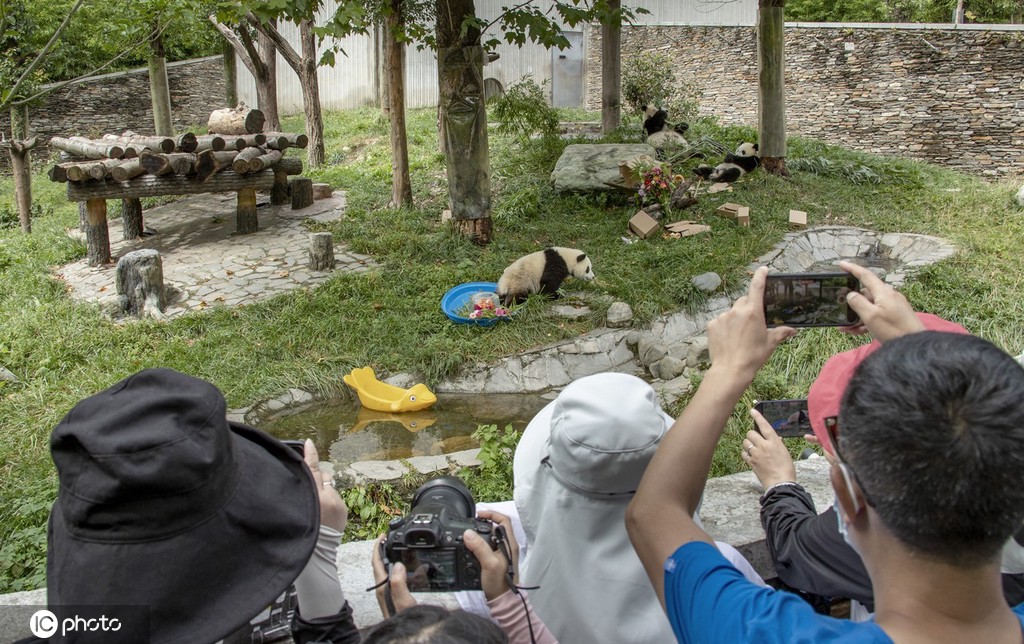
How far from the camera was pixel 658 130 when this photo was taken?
10.2 metres

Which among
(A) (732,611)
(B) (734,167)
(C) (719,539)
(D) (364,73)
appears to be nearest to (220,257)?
(B) (734,167)

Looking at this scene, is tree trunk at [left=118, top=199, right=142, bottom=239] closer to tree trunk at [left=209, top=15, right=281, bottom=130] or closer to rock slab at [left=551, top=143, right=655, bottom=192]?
tree trunk at [left=209, top=15, right=281, bottom=130]

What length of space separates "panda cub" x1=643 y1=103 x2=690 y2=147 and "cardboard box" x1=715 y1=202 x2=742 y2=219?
7.53 feet

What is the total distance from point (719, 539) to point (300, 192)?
26.2 ft

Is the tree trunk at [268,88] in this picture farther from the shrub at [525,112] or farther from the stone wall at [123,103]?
the shrub at [525,112]

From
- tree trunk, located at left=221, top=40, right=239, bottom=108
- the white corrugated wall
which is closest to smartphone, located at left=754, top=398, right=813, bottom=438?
tree trunk, located at left=221, top=40, right=239, bottom=108

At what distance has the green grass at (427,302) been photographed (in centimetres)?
498

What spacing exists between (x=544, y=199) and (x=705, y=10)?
13.6m

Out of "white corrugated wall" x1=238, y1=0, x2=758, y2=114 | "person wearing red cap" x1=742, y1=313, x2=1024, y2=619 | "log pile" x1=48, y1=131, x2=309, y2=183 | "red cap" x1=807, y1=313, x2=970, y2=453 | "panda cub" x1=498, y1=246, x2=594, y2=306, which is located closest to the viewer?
"person wearing red cap" x1=742, y1=313, x2=1024, y2=619

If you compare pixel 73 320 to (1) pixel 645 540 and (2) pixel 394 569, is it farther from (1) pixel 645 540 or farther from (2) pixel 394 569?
(1) pixel 645 540

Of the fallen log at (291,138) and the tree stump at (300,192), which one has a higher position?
the fallen log at (291,138)

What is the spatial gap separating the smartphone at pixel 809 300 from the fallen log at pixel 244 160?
765cm

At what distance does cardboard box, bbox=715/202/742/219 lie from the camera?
Result: 7.75 metres

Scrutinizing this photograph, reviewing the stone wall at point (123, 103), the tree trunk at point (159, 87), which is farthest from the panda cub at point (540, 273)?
the stone wall at point (123, 103)
